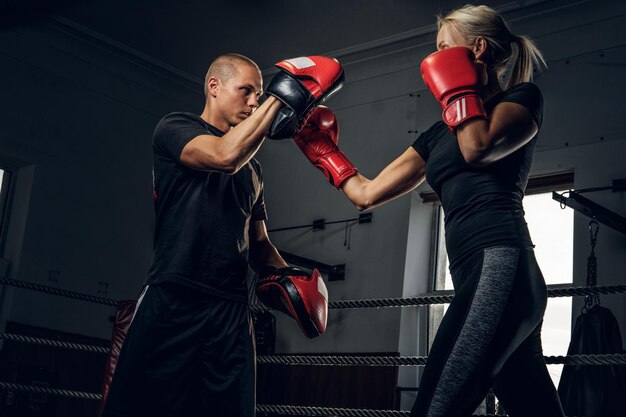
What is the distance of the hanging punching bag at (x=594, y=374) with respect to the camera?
12.5ft

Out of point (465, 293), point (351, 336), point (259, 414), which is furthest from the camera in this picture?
point (351, 336)

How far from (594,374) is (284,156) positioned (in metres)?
3.58

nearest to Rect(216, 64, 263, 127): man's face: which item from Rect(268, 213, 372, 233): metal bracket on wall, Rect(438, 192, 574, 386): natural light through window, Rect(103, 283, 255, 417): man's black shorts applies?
Rect(103, 283, 255, 417): man's black shorts

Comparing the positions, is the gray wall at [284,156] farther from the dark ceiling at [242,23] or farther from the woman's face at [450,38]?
the woman's face at [450,38]

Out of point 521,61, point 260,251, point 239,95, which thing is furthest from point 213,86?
point 521,61

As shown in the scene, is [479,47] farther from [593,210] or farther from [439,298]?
[593,210]

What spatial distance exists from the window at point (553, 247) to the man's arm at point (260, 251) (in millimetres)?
3030

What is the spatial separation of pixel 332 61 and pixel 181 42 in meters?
4.56

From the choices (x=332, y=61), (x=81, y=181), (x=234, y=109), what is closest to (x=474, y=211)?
(x=332, y=61)

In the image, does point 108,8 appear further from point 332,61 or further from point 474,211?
point 474,211

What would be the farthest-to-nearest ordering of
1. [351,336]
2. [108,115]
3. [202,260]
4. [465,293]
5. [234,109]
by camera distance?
1. [108,115]
2. [351,336]
3. [234,109]
4. [202,260]
5. [465,293]

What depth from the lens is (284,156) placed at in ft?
22.4

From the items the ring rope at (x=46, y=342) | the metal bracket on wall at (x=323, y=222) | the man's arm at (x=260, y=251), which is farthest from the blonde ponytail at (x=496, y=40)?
the metal bracket on wall at (x=323, y=222)

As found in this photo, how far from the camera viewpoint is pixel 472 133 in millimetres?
1591
